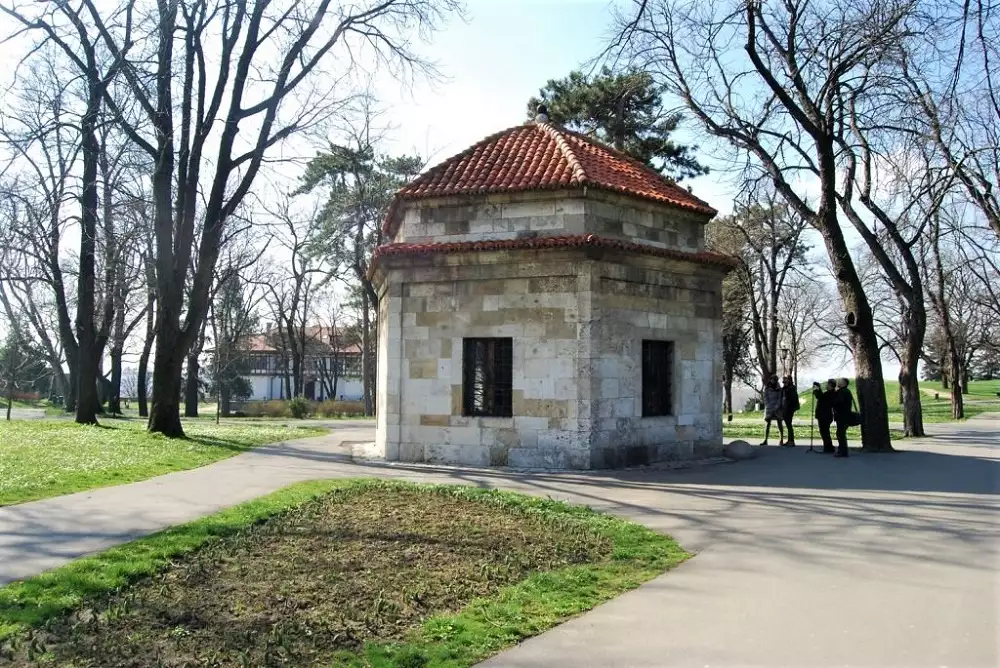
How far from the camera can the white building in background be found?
208ft

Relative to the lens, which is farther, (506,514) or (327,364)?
(327,364)

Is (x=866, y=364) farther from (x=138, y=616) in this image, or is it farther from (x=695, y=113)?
(x=138, y=616)

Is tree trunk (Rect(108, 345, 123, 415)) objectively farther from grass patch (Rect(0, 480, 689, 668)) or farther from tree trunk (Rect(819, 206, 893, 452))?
tree trunk (Rect(819, 206, 893, 452))

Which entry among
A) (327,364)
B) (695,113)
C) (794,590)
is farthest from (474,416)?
(327,364)

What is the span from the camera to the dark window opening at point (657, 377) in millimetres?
13977

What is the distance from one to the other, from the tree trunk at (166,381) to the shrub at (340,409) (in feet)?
63.4

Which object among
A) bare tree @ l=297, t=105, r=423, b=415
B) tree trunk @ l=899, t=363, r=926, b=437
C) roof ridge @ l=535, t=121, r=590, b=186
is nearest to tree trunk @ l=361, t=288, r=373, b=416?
bare tree @ l=297, t=105, r=423, b=415

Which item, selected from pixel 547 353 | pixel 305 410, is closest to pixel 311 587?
pixel 547 353

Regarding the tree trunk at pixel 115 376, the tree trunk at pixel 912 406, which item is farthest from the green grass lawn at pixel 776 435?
the tree trunk at pixel 115 376

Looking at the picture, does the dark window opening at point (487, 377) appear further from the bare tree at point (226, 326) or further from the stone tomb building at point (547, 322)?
the bare tree at point (226, 326)

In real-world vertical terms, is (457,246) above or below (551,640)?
above

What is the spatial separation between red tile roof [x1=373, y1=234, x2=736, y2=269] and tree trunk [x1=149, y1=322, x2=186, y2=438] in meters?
6.89

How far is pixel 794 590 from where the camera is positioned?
220 inches

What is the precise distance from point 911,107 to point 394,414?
12933 mm
